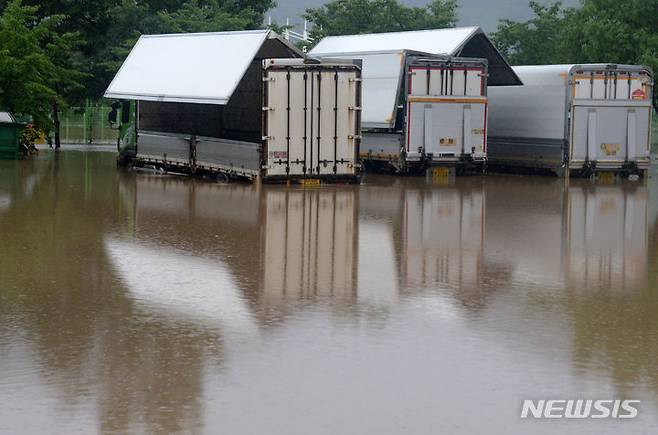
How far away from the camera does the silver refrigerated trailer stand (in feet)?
103

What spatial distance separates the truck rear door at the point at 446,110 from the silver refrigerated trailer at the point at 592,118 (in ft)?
6.30

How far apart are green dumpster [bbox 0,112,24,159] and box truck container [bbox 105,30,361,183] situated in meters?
5.59

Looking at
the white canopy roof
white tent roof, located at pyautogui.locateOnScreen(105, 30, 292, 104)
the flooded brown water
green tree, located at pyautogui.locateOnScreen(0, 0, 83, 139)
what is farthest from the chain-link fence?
the flooded brown water

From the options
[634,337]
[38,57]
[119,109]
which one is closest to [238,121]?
[119,109]

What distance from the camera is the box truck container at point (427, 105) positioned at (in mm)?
30859

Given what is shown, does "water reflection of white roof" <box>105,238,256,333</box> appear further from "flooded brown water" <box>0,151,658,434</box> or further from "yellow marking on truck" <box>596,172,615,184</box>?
"yellow marking on truck" <box>596,172,615,184</box>

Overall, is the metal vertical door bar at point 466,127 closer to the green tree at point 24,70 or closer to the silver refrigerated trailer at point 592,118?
the silver refrigerated trailer at point 592,118

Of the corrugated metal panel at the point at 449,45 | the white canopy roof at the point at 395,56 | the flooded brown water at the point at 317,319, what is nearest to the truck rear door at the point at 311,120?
the white canopy roof at the point at 395,56

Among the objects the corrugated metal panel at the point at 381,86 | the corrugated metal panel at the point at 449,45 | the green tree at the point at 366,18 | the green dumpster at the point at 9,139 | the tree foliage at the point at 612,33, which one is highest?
the green tree at the point at 366,18

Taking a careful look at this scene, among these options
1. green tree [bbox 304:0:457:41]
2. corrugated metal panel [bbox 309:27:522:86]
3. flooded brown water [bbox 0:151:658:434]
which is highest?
green tree [bbox 304:0:457:41]

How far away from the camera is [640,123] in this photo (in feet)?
105

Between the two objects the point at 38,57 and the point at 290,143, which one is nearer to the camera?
the point at 290,143

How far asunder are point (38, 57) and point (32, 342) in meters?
31.0

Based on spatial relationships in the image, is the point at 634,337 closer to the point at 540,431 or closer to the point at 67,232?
the point at 540,431
